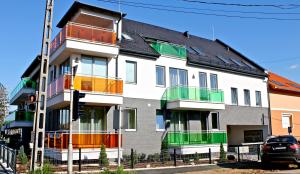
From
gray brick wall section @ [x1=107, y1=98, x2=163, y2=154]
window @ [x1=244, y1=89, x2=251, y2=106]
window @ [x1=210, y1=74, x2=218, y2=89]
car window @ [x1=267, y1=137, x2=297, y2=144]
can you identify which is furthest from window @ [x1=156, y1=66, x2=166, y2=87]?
window @ [x1=244, y1=89, x2=251, y2=106]

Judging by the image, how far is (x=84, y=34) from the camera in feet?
59.6

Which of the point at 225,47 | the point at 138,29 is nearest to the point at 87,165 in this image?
the point at 138,29

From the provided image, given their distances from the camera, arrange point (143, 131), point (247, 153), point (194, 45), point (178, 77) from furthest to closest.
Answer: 1. point (194, 45)
2. point (178, 77)
3. point (247, 153)
4. point (143, 131)

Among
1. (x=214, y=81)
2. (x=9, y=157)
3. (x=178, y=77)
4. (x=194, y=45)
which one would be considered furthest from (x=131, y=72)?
(x=194, y=45)

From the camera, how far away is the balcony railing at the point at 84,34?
17.8 meters

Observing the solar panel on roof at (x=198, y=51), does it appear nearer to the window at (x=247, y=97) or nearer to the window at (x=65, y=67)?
the window at (x=247, y=97)

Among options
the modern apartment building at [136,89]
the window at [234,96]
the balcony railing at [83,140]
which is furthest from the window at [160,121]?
Answer: the window at [234,96]

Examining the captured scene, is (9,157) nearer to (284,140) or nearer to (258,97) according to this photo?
(284,140)

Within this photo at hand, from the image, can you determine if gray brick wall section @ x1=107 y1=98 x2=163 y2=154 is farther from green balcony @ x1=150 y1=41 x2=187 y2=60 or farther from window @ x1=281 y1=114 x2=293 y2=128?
window @ x1=281 y1=114 x2=293 y2=128

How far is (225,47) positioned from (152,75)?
14.8m

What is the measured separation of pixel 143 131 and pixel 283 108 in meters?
16.2

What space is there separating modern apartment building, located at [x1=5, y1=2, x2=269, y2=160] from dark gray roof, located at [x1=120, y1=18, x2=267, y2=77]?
11 cm

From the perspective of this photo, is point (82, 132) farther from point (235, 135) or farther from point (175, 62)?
point (235, 135)

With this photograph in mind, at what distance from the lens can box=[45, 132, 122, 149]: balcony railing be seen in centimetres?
1662
